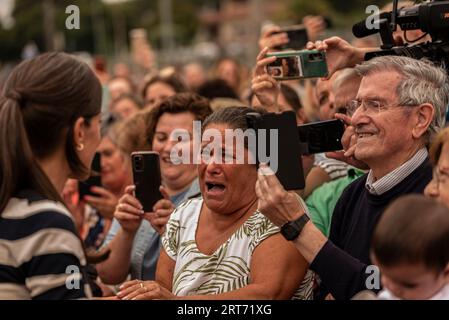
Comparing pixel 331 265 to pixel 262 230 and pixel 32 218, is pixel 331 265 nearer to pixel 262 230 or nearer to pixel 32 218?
pixel 262 230

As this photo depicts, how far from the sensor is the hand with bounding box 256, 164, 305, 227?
3.45 metres

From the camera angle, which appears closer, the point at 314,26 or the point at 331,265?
the point at 331,265

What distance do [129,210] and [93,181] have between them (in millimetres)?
1247

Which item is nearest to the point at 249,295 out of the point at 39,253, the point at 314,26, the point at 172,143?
the point at 39,253

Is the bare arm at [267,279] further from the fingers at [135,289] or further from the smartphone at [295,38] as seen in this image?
the smartphone at [295,38]

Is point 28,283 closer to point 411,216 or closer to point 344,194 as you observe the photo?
point 411,216

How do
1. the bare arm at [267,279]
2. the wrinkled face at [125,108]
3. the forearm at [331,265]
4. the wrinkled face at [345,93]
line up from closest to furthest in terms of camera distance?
the forearm at [331,265] → the bare arm at [267,279] → the wrinkled face at [345,93] → the wrinkled face at [125,108]

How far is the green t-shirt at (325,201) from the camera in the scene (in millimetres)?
4637

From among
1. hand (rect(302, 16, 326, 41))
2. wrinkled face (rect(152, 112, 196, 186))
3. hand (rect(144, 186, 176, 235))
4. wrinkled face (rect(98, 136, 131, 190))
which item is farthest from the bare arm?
hand (rect(302, 16, 326, 41))

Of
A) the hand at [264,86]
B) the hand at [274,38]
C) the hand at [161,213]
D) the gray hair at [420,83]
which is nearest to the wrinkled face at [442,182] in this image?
the gray hair at [420,83]

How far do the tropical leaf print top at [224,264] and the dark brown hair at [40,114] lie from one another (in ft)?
2.69

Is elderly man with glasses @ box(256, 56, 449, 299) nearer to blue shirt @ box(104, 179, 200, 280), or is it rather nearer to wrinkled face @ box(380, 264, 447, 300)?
wrinkled face @ box(380, 264, 447, 300)

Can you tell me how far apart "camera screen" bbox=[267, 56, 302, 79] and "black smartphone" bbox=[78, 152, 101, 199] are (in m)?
1.63

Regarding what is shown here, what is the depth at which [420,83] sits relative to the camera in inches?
148
